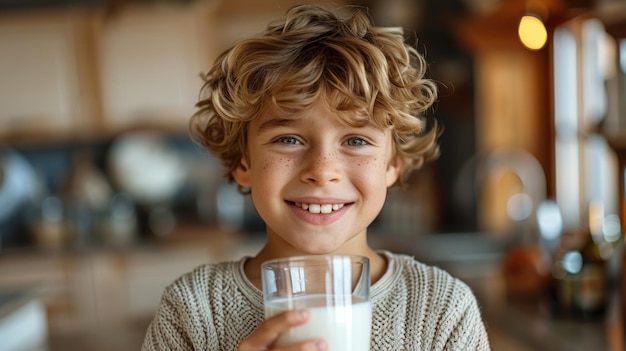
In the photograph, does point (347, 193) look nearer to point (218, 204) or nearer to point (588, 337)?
point (588, 337)

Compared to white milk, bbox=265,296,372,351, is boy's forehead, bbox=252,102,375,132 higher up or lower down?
higher up

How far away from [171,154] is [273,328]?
3.73m

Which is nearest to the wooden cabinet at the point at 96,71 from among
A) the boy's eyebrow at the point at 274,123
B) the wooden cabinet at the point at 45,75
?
the wooden cabinet at the point at 45,75

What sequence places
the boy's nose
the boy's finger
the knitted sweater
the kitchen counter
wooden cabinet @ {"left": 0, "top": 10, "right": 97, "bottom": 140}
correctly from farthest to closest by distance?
1. wooden cabinet @ {"left": 0, "top": 10, "right": 97, "bottom": 140}
2. the kitchen counter
3. the knitted sweater
4. the boy's nose
5. the boy's finger

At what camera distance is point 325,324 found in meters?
0.76

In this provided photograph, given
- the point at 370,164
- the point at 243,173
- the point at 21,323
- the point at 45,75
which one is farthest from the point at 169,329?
the point at 45,75

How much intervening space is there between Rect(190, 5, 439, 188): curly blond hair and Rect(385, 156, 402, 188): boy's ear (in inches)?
2.2

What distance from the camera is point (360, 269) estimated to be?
79 cm

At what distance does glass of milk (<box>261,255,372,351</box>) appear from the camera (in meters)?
0.76

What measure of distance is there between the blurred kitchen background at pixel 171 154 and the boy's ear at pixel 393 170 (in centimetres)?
210

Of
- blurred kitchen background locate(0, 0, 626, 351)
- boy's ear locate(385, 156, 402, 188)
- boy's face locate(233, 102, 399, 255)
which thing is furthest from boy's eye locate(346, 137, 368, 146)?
blurred kitchen background locate(0, 0, 626, 351)

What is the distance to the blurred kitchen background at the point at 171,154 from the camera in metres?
3.51

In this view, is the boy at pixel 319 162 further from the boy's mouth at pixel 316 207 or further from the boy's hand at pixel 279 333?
the boy's hand at pixel 279 333

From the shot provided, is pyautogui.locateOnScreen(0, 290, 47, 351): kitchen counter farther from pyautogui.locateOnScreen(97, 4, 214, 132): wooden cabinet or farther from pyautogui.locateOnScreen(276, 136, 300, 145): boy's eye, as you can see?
pyautogui.locateOnScreen(97, 4, 214, 132): wooden cabinet
